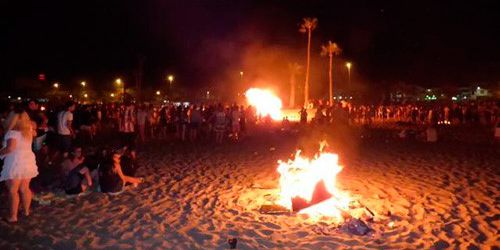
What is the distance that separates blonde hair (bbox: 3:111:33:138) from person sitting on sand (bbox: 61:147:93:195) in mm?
2178

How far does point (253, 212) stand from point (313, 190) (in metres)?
1.13

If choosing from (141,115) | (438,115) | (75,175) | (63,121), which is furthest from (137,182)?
(438,115)

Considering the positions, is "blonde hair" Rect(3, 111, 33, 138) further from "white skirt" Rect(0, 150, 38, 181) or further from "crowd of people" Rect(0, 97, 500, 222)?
"white skirt" Rect(0, 150, 38, 181)

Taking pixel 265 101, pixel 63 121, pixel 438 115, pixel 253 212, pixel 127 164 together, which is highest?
pixel 265 101

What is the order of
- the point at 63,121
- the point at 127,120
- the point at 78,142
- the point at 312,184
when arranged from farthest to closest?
the point at 78,142 < the point at 127,120 < the point at 63,121 < the point at 312,184

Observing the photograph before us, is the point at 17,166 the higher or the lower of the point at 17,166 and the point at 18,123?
the lower

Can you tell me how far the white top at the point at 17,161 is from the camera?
21.1 ft

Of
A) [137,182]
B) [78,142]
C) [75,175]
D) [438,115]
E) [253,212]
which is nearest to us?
[253,212]

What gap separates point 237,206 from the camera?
25.8ft

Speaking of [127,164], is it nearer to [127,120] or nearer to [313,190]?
[313,190]

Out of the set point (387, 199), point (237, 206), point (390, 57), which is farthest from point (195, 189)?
point (390, 57)

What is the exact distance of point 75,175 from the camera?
8.62 meters

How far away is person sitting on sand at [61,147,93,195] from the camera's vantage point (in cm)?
858

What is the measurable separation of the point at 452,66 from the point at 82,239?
65.6 m
